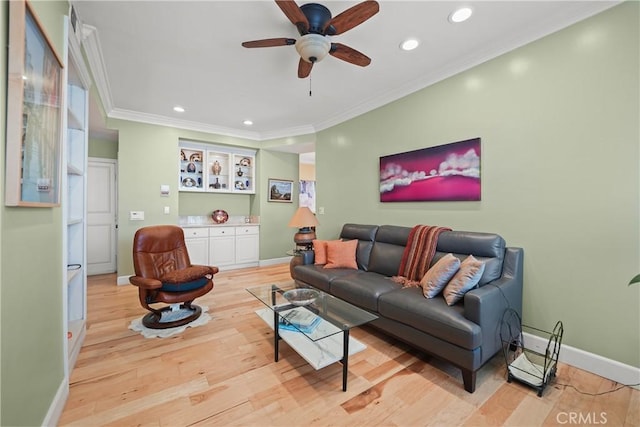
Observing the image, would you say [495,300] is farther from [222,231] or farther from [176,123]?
[176,123]

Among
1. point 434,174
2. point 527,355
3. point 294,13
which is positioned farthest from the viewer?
point 434,174

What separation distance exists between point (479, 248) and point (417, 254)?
0.55 meters

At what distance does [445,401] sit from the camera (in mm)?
1663

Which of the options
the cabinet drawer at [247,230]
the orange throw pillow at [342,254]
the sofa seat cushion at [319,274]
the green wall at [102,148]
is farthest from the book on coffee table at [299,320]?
the green wall at [102,148]

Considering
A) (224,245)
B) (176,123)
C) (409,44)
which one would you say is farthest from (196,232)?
(409,44)

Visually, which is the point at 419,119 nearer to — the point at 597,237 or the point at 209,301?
the point at 597,237

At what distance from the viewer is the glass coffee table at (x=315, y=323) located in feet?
5.88

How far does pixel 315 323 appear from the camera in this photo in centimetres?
200

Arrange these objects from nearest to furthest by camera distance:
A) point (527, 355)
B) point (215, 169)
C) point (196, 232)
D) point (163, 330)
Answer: point (527, 355) → point (163, 330) → point (196, 232) → point (215, 169)

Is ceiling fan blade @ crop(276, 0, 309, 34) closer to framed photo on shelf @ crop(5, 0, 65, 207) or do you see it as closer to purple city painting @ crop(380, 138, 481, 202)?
framed photo on shelf @ crop(5, 0, 65, 207)

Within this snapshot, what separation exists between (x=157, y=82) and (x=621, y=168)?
171 inches

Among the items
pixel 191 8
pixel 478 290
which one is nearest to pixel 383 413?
pixel 478 290

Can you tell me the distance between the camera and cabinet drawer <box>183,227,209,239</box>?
15.0 ft

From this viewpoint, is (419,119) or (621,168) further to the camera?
(419,119)
